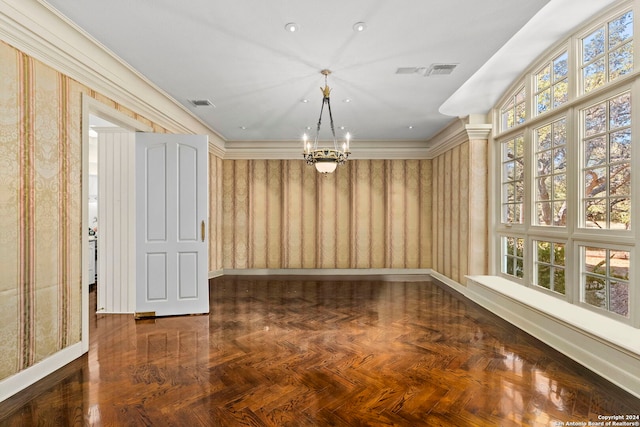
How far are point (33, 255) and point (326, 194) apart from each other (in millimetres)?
5324

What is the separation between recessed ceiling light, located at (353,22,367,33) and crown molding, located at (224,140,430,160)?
419 cm

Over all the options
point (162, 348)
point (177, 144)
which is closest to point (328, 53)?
point (177, 144)

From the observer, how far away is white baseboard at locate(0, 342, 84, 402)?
7.49 ft

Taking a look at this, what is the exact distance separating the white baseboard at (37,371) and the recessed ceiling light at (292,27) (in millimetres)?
3441

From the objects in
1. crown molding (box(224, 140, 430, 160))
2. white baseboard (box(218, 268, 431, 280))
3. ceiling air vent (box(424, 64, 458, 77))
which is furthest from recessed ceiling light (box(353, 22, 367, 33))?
white baseboard (box(218, 268, 431, 280))

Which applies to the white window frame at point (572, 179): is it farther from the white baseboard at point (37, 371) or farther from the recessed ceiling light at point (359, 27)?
the white baseboard at point (37, 371)

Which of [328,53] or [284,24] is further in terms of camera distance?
[328,53]

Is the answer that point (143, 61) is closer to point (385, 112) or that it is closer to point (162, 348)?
point (162, 348)

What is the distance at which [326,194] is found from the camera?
720 centimetres

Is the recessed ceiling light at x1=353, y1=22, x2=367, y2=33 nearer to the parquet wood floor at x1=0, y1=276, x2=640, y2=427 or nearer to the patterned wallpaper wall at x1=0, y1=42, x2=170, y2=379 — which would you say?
the patterned wallpaper wall at x1=0, y1=42, x2=170, y2=379

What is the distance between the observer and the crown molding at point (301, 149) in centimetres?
701

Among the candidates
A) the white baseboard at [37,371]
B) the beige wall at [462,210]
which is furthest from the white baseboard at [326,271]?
the white baseboard at [37,371]

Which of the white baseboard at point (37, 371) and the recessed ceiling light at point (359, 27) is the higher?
the recessed ceiling light at point (359, 27)

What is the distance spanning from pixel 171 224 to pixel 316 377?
2793mm
